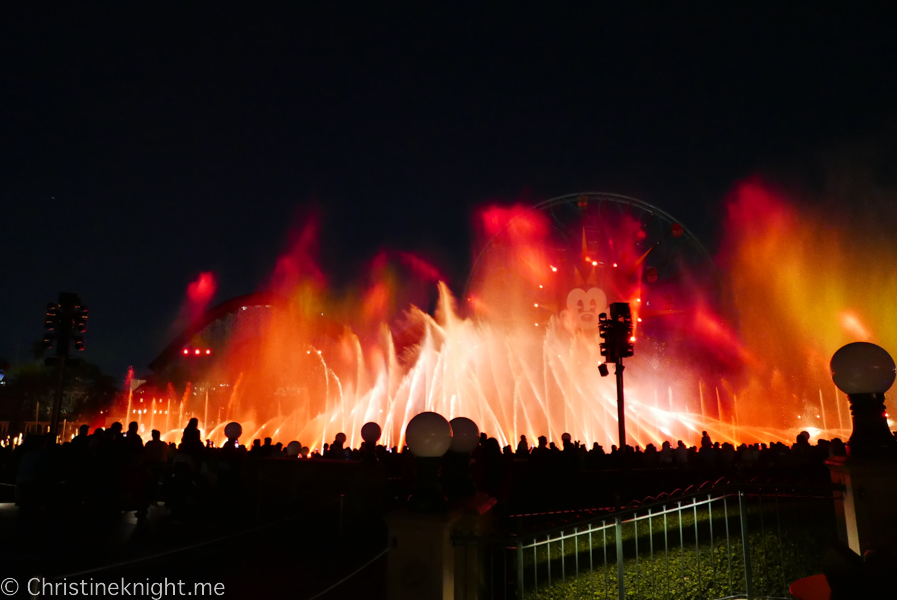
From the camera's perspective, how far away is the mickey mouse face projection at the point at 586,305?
40.1 metres

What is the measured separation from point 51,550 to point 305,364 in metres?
40.1

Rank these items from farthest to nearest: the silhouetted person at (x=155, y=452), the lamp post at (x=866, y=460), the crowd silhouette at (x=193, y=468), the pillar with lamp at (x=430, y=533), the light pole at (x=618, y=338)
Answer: the light pole at (x=618, y=338)
the silhouetted person at (x=155, y=452)
the crowd silhouette at (x=193, y=468)
the lamp post at (x=866, y=460)
the pillar with lamp at (x=430, y=533)

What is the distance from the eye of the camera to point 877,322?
3403 centimetres

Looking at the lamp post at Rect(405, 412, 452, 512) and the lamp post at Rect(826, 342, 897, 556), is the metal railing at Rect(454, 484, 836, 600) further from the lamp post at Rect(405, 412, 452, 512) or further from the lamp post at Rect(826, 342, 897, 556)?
the lamp post at Rect(405, 412, 452, 512)

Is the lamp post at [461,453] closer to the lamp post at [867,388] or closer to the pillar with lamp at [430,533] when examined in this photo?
the pillar with lamp at [430,533]

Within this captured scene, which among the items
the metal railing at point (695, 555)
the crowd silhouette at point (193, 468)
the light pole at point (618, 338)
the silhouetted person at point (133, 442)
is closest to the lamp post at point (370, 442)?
the crowd silhouette at point (193, 468)

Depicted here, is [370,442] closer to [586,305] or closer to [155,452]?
[155,452]

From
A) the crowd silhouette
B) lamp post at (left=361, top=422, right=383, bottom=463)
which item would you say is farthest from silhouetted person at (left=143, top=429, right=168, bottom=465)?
lamp post at (left=361, top=422, right=383, bottom=463)

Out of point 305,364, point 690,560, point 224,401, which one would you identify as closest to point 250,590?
point 690,560

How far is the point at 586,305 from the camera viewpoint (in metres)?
41.8

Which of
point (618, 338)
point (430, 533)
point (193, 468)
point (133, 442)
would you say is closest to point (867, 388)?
point (430, 533)

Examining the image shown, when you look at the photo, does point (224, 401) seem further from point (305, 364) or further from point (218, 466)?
point (218, 466)

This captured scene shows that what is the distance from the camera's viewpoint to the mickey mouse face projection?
132 ft

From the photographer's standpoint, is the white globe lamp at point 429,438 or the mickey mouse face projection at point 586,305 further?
the mickey mouse face projection at point 586,305
